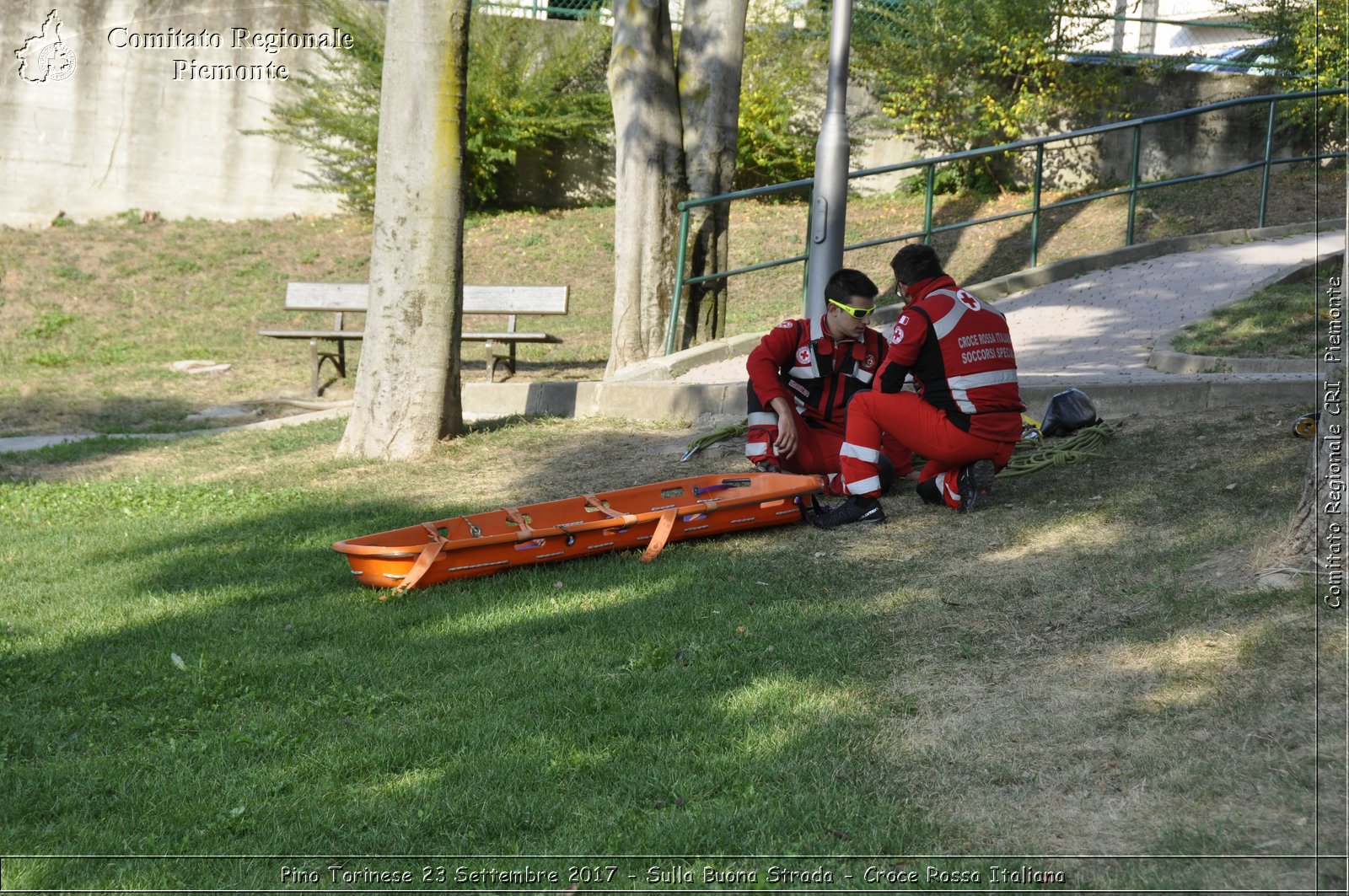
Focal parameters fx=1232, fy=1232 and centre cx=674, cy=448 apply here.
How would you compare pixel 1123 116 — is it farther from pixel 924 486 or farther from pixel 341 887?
pixel 341 887

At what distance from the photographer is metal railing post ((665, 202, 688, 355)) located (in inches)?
423

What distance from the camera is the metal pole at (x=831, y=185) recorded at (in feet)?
26.8

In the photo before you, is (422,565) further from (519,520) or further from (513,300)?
(513,300)

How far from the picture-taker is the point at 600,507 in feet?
20.6

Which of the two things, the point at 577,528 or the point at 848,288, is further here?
the point at 848,288

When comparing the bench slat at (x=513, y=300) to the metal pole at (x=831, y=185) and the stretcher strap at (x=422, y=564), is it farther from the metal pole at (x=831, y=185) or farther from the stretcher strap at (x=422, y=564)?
the stretcher strap at (x=422, y=564)

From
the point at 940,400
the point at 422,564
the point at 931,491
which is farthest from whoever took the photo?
the point at 931,491

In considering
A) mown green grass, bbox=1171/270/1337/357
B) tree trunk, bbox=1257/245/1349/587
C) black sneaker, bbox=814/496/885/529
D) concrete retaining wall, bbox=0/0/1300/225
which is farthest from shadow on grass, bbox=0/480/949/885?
concrete retaining wall, bbox=0/0/1300/225

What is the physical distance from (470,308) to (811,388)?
7.04 m

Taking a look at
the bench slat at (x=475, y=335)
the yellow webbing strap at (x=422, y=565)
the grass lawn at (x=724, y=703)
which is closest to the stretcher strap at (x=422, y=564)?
the yellow webbing strap at (x=422, y=565)

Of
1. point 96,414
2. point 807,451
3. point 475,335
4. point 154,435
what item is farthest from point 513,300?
point 807,451

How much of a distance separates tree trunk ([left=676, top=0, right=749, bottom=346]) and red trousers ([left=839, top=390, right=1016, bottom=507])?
4.96 meters

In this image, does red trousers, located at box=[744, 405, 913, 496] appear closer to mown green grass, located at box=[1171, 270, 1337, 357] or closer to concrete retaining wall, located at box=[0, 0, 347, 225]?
mown green grass, located at box=[1171, 270, 1337, 357]

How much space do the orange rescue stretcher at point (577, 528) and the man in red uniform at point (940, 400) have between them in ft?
1.03
